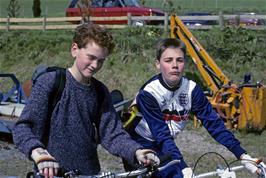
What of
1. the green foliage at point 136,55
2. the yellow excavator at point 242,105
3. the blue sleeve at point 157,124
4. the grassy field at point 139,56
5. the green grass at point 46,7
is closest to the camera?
the blue sleeve at point 157,124

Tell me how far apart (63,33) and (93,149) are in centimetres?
1794

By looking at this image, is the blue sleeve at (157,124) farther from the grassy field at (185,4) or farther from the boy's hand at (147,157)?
the grassy field at (185,4)

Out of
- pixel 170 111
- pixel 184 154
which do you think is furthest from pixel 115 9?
pixel 170 111

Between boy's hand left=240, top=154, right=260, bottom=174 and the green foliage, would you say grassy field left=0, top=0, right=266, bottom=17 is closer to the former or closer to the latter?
the green foliage

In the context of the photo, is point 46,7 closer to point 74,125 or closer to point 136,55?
point 136,55

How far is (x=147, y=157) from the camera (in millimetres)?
3420

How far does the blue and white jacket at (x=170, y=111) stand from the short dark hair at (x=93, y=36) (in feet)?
2.94

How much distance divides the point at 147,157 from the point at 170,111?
1.00 metres

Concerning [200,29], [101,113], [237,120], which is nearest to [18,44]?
[200,29]

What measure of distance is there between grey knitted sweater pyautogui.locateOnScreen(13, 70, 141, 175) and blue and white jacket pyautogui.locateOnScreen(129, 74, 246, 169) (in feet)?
1.94

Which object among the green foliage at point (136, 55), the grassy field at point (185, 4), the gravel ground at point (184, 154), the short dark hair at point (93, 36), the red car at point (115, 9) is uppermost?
the grassy field at point (185, 4)

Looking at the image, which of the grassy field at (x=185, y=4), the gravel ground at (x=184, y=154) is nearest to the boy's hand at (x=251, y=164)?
the gravel ground at (x=184, y=154)

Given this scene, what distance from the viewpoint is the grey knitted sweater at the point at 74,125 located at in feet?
11.3

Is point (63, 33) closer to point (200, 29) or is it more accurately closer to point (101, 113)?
point (200, 29)
